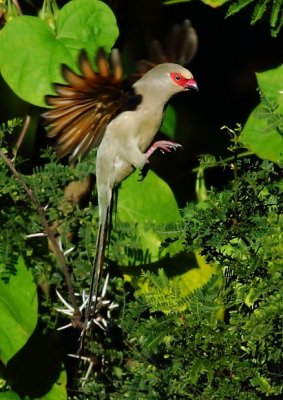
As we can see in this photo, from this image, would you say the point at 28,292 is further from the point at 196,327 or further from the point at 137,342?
the point at 196,327

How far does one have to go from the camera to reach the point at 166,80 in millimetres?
2154

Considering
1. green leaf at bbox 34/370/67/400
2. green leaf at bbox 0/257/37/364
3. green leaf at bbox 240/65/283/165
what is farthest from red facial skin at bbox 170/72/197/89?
green leaf at bbox 34/370/67/400

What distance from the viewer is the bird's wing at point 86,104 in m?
1.89

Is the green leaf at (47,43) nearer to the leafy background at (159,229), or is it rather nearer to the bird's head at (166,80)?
the leafy background at (159,229)

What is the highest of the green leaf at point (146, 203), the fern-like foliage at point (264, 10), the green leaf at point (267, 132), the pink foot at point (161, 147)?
the fern-like foliage at point (264, 10)

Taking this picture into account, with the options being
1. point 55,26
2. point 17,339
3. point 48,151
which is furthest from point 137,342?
point 55,26

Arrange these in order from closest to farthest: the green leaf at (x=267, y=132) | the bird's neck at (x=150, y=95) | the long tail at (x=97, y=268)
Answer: the bird's neck at (x=150, y=95), the long tail at (x=97, y=268), the green leaf at (x=267, y=132)

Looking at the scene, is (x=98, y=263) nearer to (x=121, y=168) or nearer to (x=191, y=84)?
(x=121, y=168)

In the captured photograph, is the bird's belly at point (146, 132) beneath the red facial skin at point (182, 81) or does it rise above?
beneath

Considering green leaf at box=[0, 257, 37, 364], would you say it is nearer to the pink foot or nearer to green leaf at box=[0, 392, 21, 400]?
green leaf at box=[0, 392, 21, 400]

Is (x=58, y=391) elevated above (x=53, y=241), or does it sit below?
→ below

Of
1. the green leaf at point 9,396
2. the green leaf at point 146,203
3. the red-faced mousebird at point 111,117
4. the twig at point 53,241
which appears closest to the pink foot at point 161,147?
the red-faced mousebird at point 111,117

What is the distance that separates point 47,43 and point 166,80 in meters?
0.42

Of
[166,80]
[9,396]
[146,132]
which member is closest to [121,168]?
[146,132]
